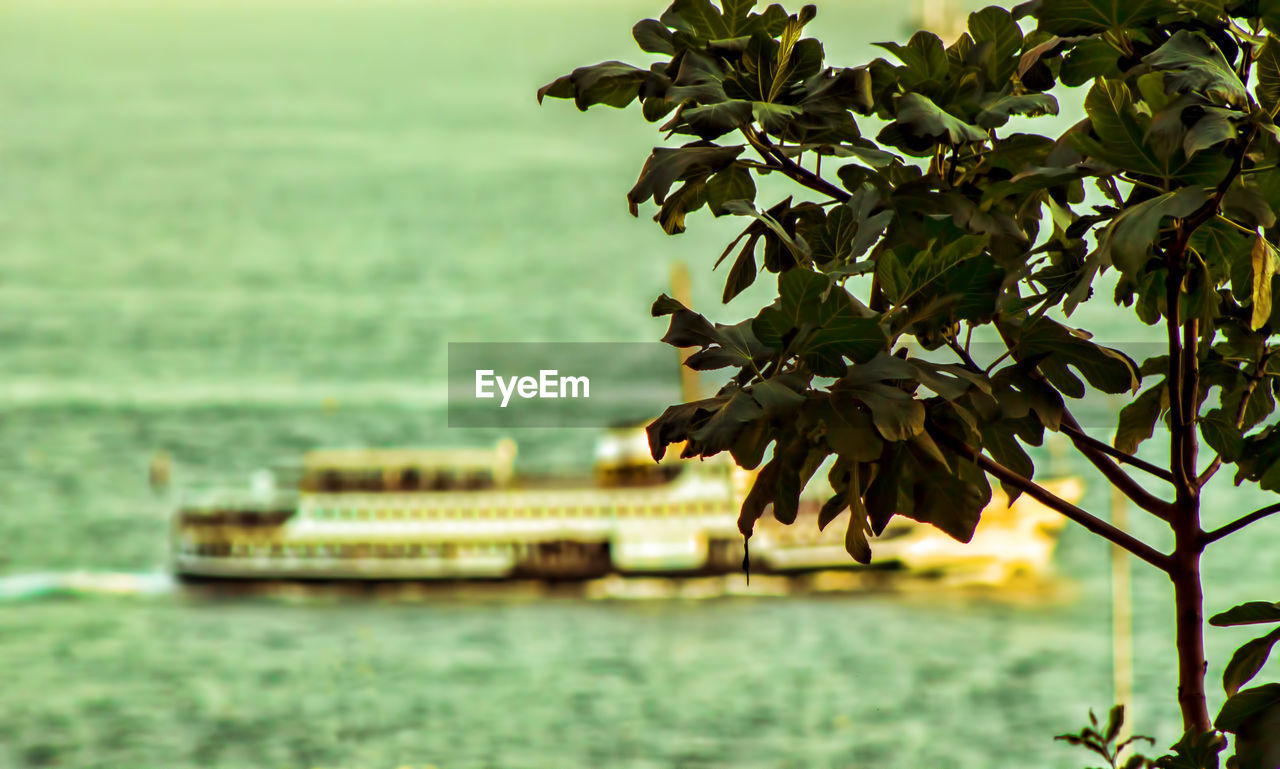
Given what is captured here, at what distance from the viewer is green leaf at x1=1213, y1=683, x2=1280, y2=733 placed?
1498 mm

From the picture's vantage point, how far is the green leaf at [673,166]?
1.62 meters

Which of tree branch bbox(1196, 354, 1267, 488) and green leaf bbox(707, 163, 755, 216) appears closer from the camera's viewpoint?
green leaf bbox(707, 163, 755, 216)

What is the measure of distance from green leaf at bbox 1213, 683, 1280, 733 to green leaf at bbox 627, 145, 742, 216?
0.73 m

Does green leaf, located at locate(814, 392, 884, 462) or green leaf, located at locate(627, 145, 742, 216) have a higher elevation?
green leaf, located at locate(627, 145, 742, 216)

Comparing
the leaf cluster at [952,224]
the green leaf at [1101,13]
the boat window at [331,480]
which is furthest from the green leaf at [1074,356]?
the boat window at [331,480]

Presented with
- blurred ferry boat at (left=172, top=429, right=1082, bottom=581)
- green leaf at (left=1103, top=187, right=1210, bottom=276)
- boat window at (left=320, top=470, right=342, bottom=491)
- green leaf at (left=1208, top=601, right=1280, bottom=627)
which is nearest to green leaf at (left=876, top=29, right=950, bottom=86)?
green leaf at (left=1103, top=187, right=1210, bottom=276)

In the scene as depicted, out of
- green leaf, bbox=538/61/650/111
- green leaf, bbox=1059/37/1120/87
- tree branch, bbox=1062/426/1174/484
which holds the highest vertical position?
green leaf, bbox=1059/37/1120/87

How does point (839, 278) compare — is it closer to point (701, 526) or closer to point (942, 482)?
point (942, 482)

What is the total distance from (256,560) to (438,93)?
45.1 meters

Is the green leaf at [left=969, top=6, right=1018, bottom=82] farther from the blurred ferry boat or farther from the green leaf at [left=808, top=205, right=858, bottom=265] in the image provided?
the blurred ferry boat

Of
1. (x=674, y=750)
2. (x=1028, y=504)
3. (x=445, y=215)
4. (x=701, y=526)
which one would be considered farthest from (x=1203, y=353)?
(x=445, y=215)

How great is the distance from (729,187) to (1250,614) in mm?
744

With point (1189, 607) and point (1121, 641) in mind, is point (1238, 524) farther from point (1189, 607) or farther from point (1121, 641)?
point (1121, 641)

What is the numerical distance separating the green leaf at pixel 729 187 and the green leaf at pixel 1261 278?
0.59 metres
